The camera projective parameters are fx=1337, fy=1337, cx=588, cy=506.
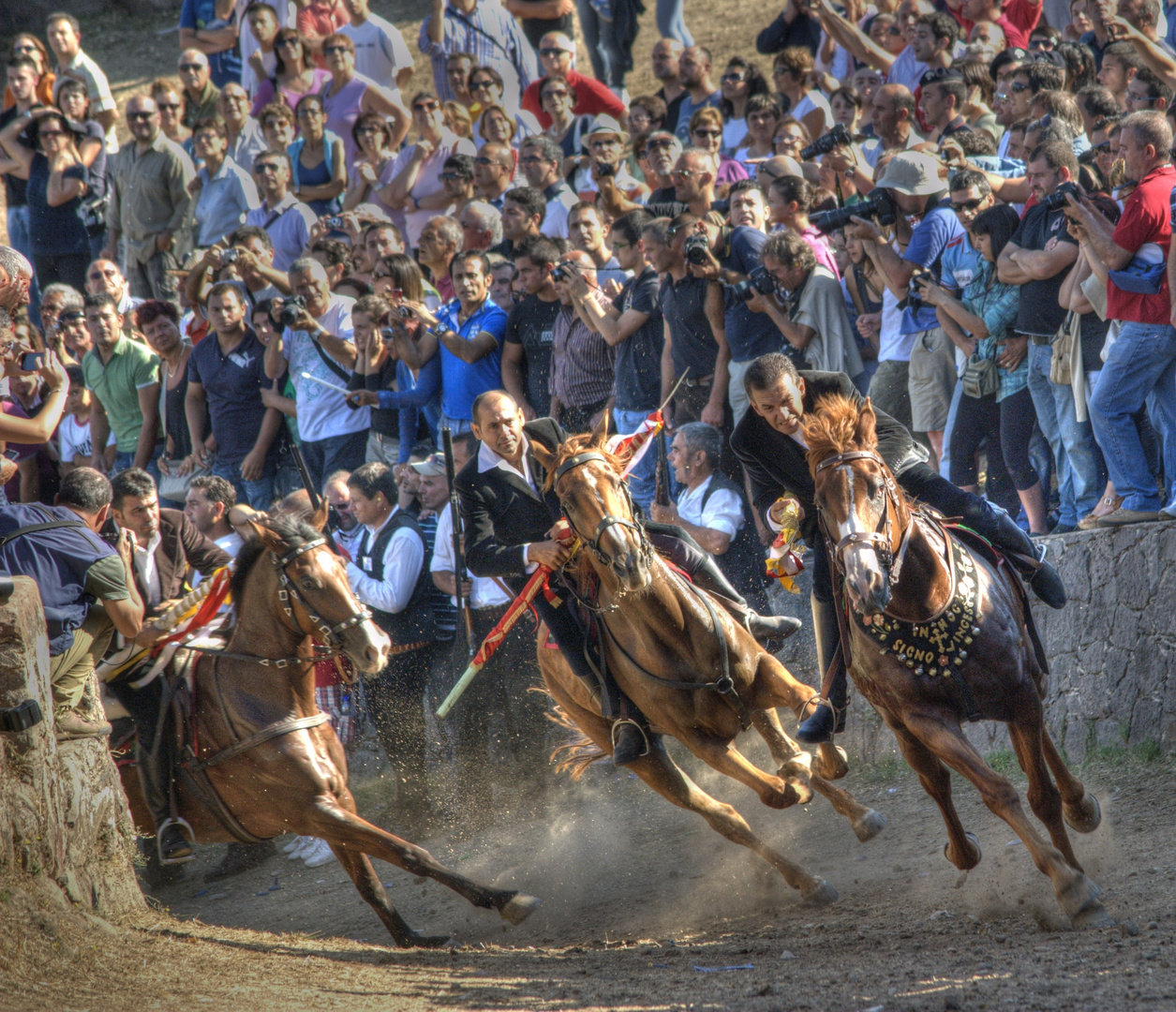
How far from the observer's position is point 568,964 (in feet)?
20.2

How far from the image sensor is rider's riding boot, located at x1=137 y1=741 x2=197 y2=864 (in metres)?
7.71

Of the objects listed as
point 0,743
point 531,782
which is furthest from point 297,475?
point 0,743

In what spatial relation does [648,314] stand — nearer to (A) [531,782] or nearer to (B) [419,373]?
(B) [419,373]

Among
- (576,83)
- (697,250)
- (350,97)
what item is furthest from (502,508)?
(350,97)

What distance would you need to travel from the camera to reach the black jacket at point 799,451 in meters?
6.43

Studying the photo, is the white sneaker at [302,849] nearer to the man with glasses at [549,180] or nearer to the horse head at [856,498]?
the man with glasses at [549,180]

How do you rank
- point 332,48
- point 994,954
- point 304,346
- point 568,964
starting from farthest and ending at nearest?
point 332,48 < point 304,346 < point 568,964 < point 994,954

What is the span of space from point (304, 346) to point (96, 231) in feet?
17.5

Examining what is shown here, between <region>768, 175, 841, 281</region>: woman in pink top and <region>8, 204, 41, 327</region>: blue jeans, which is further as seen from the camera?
<region>8, 204, 41, 327</region>: blue jeans

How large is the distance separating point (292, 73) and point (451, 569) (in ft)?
27.3

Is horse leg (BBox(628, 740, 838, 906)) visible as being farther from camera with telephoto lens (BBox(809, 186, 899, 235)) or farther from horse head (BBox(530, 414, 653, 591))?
camera with telephoto lens (BBox(809, 186, 899, 235))

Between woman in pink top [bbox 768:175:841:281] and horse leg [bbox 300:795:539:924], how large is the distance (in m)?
5.07

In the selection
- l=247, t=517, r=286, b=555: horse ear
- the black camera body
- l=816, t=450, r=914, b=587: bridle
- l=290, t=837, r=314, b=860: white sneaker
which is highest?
the black camera body

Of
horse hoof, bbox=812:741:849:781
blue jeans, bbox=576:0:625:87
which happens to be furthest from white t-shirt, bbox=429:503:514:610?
blue jeans, bbox=576:0:625:87
